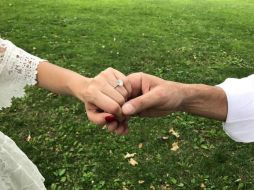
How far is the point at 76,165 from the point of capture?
4.91 meters

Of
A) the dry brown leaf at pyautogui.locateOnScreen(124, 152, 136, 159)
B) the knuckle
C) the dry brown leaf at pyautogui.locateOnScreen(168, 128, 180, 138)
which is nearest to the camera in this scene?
the knuckle

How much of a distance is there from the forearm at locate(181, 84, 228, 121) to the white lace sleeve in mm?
823

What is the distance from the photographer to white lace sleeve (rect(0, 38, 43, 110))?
2365 mm

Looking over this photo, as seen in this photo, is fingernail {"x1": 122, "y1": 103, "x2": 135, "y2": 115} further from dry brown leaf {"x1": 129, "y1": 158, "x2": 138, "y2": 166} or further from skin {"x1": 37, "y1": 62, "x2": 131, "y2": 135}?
dry brown leaf {"x1": 129, "y1": 158, "x2": 138, "y2": 166}

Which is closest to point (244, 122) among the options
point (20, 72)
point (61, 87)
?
point (61, 87)

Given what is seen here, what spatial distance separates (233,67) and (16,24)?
15.0 ft

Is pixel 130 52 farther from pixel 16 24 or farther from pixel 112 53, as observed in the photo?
pixel 16 24

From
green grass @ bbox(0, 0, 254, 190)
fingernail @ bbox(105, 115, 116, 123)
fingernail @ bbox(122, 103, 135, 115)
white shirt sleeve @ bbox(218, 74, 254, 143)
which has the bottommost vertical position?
green grass @ bbox(0, 0, 254, 190)

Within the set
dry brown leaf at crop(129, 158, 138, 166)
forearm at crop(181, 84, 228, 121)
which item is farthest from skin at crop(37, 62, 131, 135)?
dry brown leaf at crop(129, 158, 138, 166)

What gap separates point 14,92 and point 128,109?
2.35 feet

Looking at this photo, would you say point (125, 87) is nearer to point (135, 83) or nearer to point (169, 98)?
point (135, 83)

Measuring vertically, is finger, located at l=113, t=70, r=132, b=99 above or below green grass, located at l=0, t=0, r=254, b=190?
above

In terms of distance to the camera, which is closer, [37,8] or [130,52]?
[130,52]

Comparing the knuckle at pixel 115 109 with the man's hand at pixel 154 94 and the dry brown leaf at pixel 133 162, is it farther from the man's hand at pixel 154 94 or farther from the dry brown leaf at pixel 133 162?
the dry brown leaf at pixel 133 162
